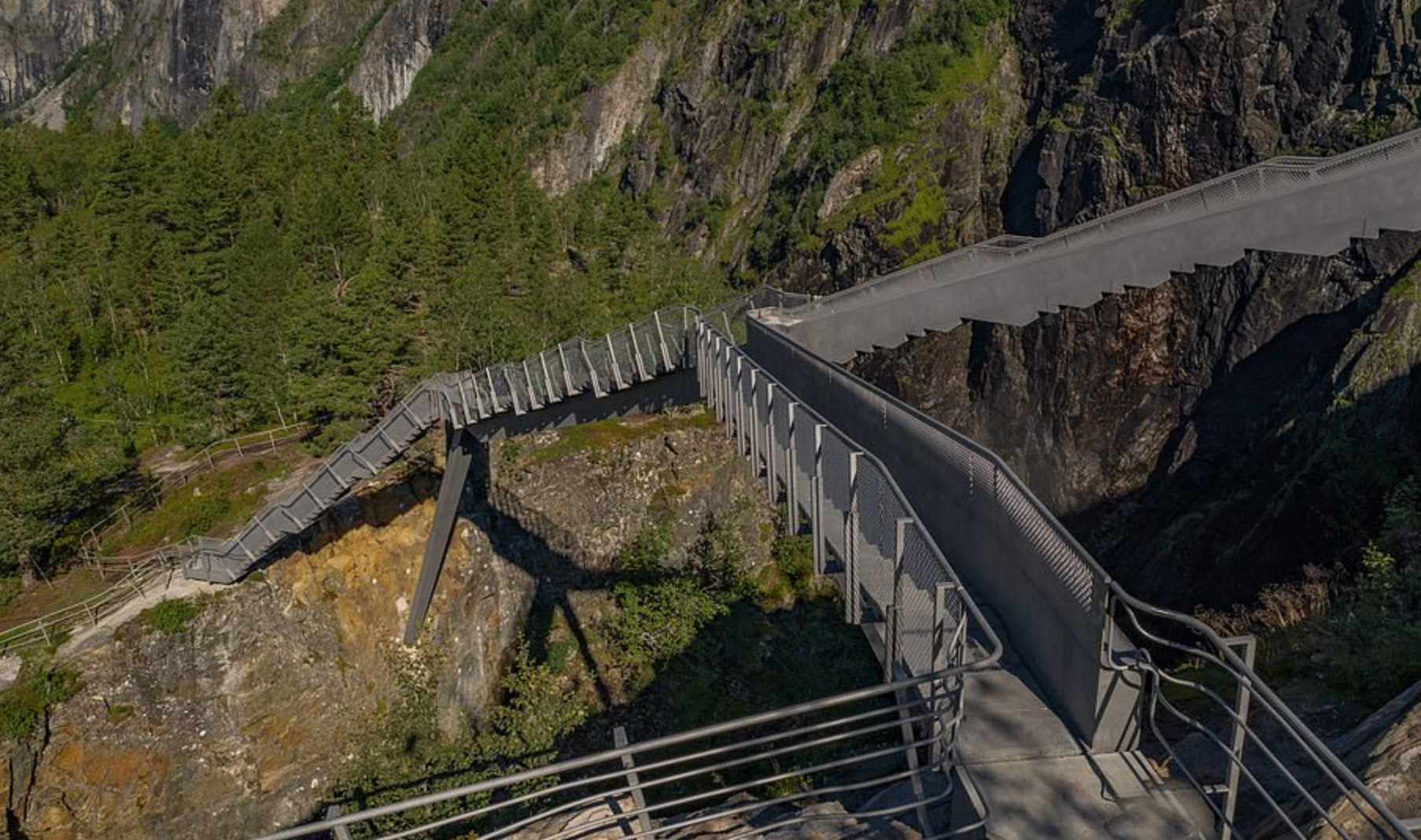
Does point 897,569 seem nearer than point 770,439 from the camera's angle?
Yes

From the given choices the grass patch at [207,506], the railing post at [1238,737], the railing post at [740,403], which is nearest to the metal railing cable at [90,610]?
the grass patch at [207,506]

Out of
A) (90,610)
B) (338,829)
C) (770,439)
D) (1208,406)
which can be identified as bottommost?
(1208,406)

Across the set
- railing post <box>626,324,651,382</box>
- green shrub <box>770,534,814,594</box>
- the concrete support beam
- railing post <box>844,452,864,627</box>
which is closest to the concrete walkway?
the concrete support beam

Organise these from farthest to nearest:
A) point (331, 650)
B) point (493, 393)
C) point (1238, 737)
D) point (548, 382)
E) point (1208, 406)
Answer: point (1208, 406)
point (331, 650)
point (493, 393)
point (548, 382)
point (1238, 737)

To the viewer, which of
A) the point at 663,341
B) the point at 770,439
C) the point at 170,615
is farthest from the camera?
the point at 170,615

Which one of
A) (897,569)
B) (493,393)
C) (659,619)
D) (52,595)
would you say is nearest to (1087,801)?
(897,569)

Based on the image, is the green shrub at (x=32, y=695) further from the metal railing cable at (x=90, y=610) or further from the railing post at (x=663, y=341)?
the railing post at (x=663, y=341)

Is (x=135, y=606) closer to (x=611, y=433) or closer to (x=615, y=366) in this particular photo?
(x=611, y=433)
